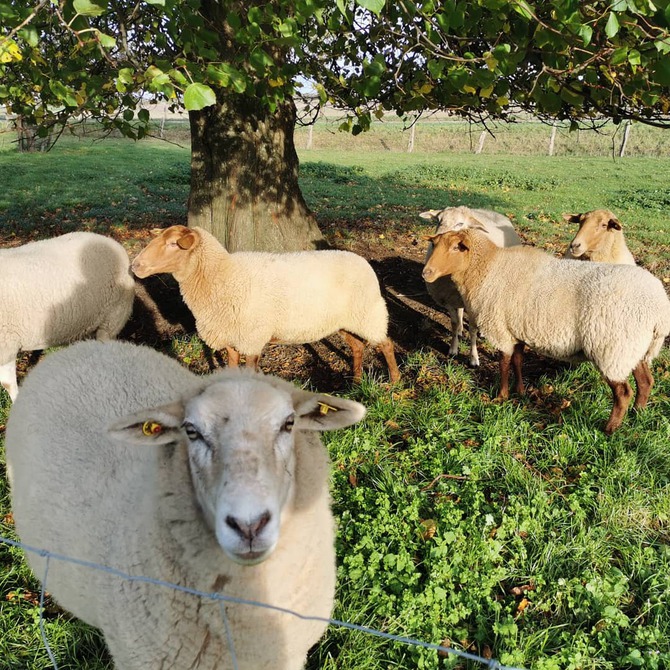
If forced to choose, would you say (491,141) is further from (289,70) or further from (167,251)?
(289,70)

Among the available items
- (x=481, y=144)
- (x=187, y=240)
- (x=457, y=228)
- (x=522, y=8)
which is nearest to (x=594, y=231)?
(x=457, y=228)

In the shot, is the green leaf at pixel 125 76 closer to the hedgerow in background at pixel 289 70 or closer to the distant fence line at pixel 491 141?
the hedgerow in background at pixel 289 70

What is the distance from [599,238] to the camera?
6.02 m

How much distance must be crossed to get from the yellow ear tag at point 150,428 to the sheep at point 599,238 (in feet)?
18.1

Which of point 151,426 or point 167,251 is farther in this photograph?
point 167,251

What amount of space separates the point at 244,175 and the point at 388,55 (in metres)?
2.47

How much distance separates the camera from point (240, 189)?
6.69 meters

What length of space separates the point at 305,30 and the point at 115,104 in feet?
6.71

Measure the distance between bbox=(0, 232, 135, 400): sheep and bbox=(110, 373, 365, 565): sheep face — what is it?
366 cm

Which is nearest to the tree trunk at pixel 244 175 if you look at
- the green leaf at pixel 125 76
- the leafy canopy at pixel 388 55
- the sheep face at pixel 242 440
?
the leafy canopy at pixel 388 55

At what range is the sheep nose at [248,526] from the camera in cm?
166

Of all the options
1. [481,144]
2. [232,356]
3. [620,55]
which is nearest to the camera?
[620,55]

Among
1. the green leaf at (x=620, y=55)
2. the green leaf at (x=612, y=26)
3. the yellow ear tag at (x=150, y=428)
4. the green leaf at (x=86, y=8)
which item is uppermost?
the green leaf at (x=620, y=55)

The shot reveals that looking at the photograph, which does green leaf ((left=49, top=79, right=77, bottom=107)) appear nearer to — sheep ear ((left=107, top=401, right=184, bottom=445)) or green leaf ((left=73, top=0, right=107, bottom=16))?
green leaf ((left=73, top=0, right=107, bottom=16))
